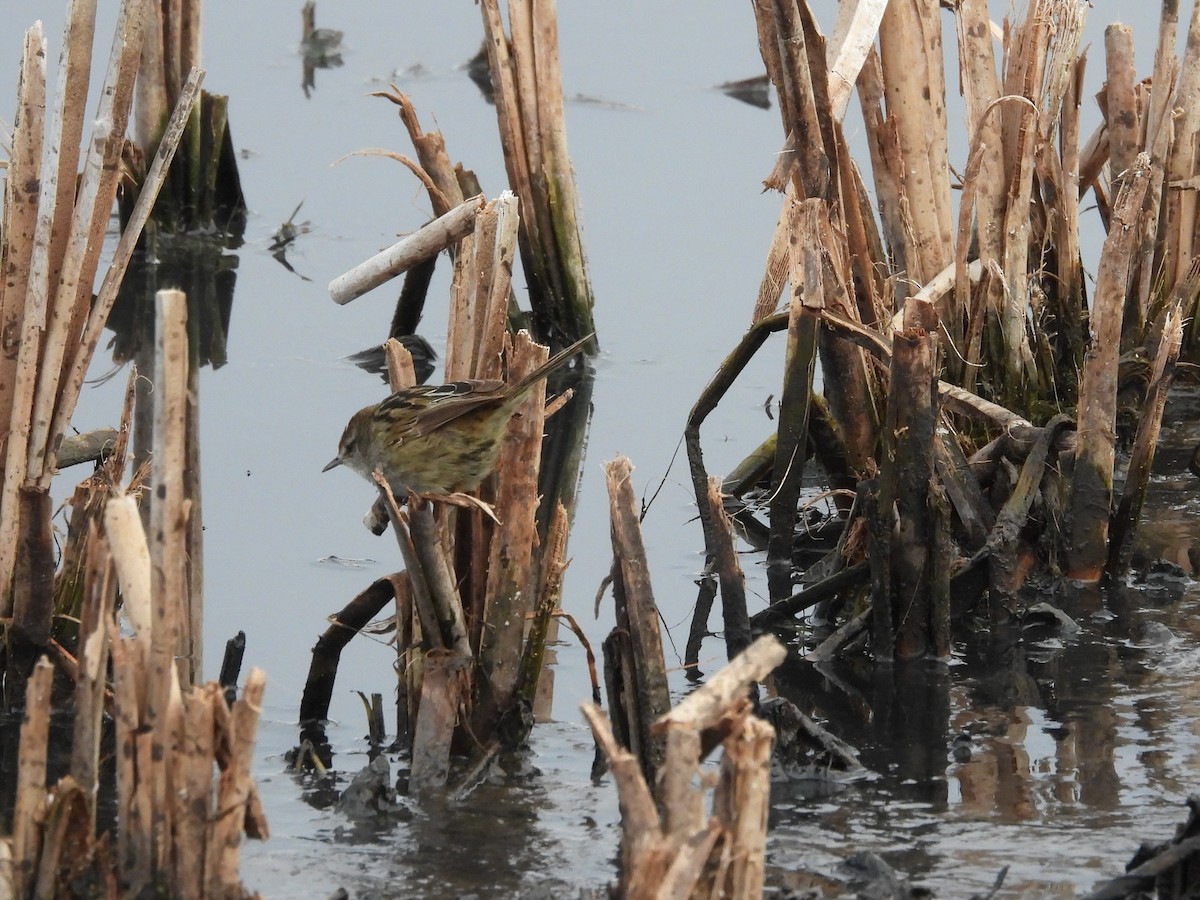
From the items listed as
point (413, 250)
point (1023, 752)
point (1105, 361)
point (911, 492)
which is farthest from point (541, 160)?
point (1023, 752)

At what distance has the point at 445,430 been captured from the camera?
471cm

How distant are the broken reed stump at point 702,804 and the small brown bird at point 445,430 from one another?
64.9 inches

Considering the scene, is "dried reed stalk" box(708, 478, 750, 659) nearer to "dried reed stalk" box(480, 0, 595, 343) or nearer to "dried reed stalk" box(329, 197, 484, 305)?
"dried reed stalk" box(329, 197, 484, 305)

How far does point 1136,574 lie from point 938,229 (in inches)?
65.8

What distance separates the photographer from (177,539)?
3340mm

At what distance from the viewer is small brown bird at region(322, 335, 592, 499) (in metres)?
4.61

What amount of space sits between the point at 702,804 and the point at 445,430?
1973 mm

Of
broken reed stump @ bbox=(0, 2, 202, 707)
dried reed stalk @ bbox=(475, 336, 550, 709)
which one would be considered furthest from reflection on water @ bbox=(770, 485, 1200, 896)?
broken reed stump @ bbox=(0, 2, 202, 707)

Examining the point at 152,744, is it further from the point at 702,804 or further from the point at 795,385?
the point at 795,385

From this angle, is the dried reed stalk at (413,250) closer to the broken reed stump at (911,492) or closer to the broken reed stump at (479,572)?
the broken reed stump at (479,572)

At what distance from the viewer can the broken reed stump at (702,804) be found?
2.93 metres

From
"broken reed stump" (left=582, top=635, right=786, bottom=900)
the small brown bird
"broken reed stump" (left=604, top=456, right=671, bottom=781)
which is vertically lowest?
"broken reed stump" (left=582, top=635, right=786, bottom=900)

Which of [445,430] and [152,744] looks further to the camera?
[445,430]

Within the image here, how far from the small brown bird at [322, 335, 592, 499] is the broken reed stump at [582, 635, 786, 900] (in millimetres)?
1648
